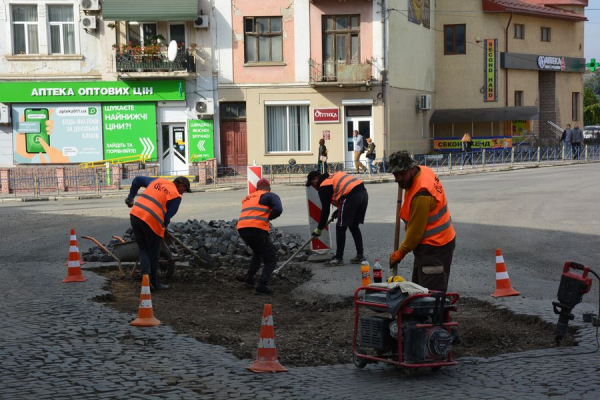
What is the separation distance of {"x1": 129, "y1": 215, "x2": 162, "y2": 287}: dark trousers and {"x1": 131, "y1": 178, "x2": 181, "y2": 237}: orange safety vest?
0.08 metres

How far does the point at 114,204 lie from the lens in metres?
24.7

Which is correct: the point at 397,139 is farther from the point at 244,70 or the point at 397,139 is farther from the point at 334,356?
the point at 334,356

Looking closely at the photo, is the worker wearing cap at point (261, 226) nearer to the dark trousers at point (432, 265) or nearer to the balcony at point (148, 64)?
the dark trousers at point (432, 265)

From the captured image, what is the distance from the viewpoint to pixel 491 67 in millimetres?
43812

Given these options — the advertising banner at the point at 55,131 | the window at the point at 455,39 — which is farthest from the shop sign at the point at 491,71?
the advertising banner at the point at 55,131

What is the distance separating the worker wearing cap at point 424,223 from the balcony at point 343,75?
2726 cm

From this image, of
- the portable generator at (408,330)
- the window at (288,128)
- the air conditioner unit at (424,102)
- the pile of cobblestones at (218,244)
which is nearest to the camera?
the portable generator at (408,330)

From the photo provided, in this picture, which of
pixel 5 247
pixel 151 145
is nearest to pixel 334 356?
pixel 5 247

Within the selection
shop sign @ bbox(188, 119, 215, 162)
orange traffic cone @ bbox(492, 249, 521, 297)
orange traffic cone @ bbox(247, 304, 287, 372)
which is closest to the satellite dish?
shop sign @ bbox(188, 119, 215, 162)

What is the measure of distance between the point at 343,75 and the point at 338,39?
1.77m

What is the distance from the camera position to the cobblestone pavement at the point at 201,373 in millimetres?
6223

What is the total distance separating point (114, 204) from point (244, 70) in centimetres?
1222

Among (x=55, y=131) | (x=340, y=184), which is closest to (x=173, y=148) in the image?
(x=55, y=131)

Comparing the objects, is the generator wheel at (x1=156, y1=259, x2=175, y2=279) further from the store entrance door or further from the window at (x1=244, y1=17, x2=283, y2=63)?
the window at (x1=244, y1=17, x2=283, y2=63)
